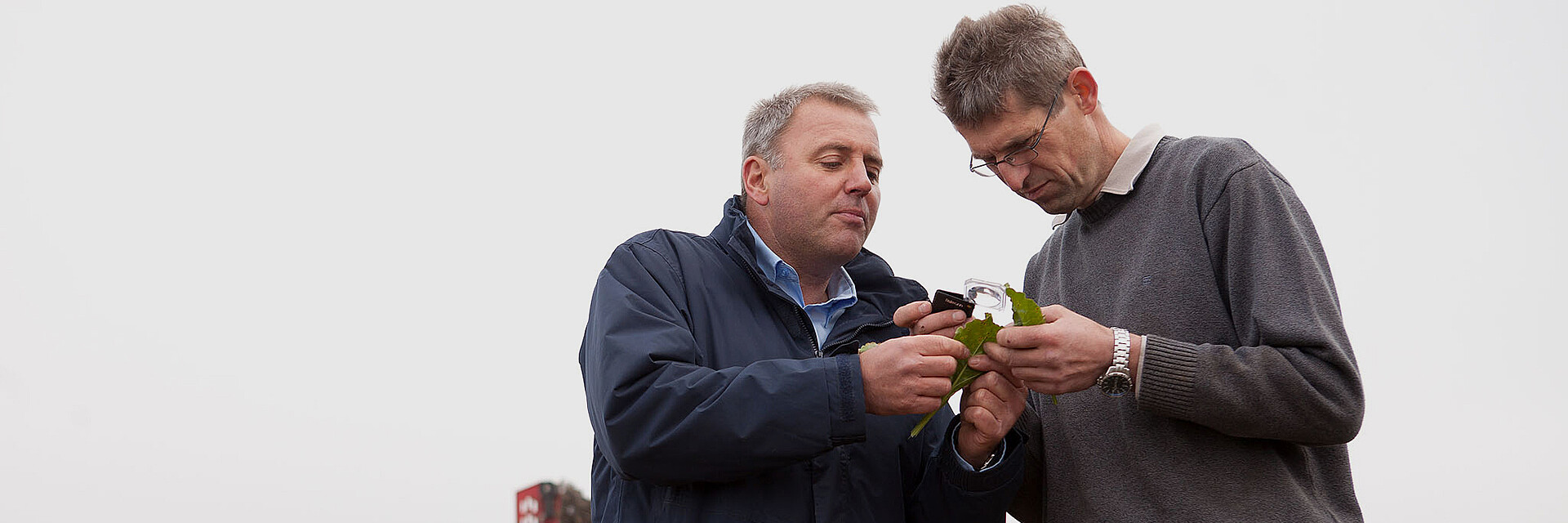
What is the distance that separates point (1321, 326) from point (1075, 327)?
1.73 feet

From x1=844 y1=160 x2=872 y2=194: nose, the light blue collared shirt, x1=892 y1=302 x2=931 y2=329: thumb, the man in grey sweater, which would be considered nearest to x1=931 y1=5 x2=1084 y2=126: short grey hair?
the man in grey sweater

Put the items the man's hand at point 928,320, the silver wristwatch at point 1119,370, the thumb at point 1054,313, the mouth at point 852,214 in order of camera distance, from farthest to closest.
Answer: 1. the mouth at point 852,214
2. the man's hand at point 928,320
3. the thumb at point 1054,313
4. the silver wristwatch at point 1119,370

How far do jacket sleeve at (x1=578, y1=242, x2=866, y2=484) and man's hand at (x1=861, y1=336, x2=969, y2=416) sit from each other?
0.05 m

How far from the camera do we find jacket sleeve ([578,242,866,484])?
2664 mm

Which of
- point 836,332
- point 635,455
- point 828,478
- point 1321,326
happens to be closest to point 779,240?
point 836,332

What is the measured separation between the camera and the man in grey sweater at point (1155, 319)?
242 cm

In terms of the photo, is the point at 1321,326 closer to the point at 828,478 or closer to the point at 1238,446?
the point at 1238,446

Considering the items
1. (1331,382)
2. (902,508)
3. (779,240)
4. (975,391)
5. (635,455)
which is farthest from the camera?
(779,240)

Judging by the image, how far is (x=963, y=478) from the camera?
3.19m

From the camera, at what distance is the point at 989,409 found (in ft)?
9.84

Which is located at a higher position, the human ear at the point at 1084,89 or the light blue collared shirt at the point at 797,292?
the human ear at the point at 1084,89

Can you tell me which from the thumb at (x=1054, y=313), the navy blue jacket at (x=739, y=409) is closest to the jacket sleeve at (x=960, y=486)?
the navy blue jacket at (x=739, y=409)

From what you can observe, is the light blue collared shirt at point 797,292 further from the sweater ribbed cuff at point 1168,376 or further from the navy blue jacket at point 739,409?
the sweater ribbed cuff at point 1168,376

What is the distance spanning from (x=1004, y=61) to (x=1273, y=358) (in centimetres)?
106
